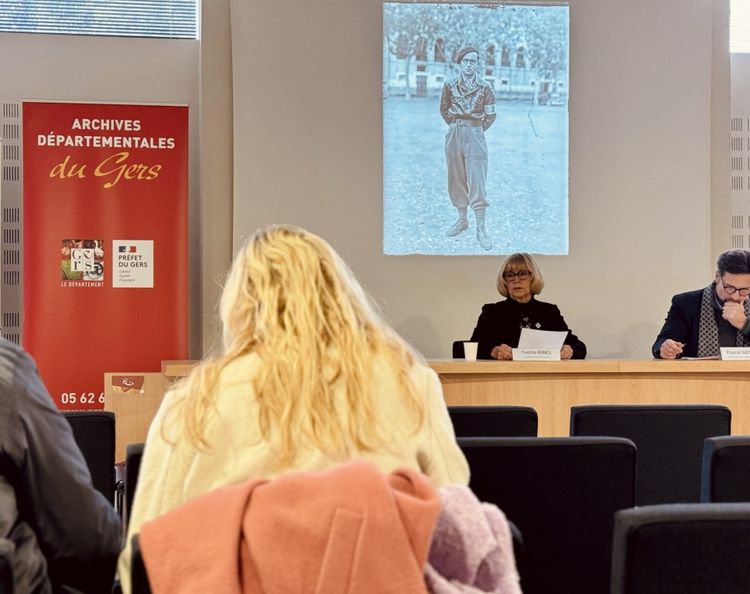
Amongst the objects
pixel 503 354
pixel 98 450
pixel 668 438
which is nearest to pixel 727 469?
pixel 668 438

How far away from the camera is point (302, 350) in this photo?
5.32 feet

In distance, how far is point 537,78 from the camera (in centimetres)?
682

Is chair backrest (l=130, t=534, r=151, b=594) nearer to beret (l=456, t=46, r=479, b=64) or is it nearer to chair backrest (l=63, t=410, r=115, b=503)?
chair backrest (l=63, t=410, r=115, b=503)

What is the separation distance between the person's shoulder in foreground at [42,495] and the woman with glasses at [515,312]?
403 centimetres

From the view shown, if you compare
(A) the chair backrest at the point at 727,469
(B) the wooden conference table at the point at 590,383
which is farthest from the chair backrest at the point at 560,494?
(B) the wooden conference table at the point at 590,383

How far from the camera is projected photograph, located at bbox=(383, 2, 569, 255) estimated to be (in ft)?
22.1

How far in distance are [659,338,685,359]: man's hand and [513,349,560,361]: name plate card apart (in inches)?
24.8

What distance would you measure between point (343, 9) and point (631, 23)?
1.97 meters

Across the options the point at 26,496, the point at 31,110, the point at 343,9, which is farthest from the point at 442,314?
the point at 26,496

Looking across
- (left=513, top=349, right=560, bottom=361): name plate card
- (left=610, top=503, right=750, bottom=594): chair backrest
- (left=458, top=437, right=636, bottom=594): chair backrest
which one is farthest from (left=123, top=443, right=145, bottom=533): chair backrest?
(left=513, top=349, right=560, bottom=361): name plate card

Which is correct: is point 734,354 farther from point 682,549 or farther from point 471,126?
point 682,549

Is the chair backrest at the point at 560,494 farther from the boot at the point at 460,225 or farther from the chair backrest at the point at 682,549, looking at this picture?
the boot at the point at 460,225

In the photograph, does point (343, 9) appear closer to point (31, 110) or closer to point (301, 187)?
point (301, 187)

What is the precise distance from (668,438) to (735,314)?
2.39m
